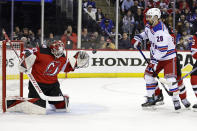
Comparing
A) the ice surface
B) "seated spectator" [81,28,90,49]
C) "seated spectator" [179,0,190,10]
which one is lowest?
the ice surface

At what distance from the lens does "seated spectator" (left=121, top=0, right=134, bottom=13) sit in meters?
9.56

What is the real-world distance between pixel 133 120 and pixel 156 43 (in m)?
0.93

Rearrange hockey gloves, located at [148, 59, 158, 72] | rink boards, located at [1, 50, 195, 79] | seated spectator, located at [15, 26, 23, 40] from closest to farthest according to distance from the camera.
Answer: hockey gloves, located at [148, 59, 158, 72]
seated spectator, located at [15, 26, 23, 40]
rink boards, located at [1, 50, 195, 79]

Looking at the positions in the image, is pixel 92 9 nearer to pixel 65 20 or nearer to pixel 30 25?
pixel 65 20

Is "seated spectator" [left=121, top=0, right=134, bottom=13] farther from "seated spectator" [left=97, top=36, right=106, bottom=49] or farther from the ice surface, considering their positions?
the ice surface

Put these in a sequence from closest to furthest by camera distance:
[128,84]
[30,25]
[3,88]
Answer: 1. [3,88]
2. [128,84]
3. [30,25]

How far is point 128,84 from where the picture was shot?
7574mm

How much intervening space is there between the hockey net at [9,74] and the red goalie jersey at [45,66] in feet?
0.79

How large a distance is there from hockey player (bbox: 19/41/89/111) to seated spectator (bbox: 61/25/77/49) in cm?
435

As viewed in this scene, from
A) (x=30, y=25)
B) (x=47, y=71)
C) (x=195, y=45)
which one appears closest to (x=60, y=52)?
(x=47, y=71)

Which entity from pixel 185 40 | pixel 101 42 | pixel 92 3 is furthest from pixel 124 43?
pixel 185 40

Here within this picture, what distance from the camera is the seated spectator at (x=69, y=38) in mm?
8836

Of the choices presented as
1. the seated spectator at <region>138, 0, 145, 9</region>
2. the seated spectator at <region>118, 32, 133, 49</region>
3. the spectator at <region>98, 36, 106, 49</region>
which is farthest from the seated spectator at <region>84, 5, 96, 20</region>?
the seated spectator at <region>138, 0, 145, 9</region>

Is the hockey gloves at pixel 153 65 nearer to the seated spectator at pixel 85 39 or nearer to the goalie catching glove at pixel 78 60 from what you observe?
the goalie catching glove at pixel 78 60
